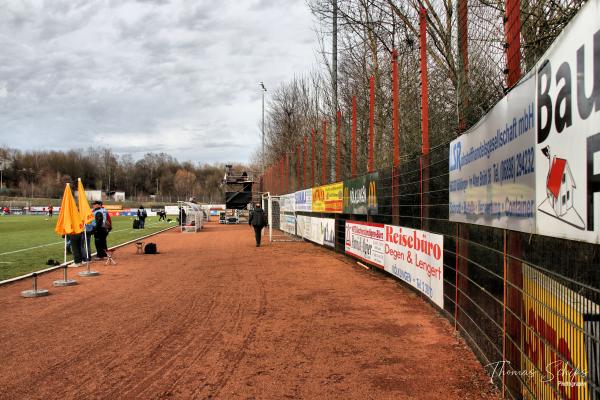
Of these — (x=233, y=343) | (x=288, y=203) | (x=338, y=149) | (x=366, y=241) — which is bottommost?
(x=233, y=343)

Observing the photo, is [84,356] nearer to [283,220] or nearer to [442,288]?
[442,288]

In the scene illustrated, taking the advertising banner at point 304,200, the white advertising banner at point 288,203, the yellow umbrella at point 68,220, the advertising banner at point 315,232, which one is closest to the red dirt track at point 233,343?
the yellow umbrella at point 68,220

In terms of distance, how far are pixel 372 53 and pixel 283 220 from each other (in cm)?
1378

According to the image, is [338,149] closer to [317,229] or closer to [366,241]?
[317,229]

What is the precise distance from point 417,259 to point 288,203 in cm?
2018

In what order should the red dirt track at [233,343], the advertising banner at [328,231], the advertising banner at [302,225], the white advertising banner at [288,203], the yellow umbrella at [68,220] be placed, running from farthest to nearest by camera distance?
the white advertising banner at [288,203] → the advertising banner at [302,225] → the advertising banner at [328,231] → the yellow umbrella at [68,220] → the red dirt track at [233,343]

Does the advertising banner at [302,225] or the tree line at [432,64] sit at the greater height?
the tree line at [432,64]

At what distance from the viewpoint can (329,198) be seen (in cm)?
1872

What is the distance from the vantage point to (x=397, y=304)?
8867 mm

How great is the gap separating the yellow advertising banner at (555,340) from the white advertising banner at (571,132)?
46 cm

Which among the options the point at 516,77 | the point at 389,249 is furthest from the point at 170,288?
the point at 516,77

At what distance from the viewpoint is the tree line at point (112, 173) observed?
5512 inches

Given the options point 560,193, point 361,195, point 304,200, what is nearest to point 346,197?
point 361,195

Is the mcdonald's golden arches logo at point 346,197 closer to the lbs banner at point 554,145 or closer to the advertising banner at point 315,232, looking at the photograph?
the advertising banner at point 315,232
